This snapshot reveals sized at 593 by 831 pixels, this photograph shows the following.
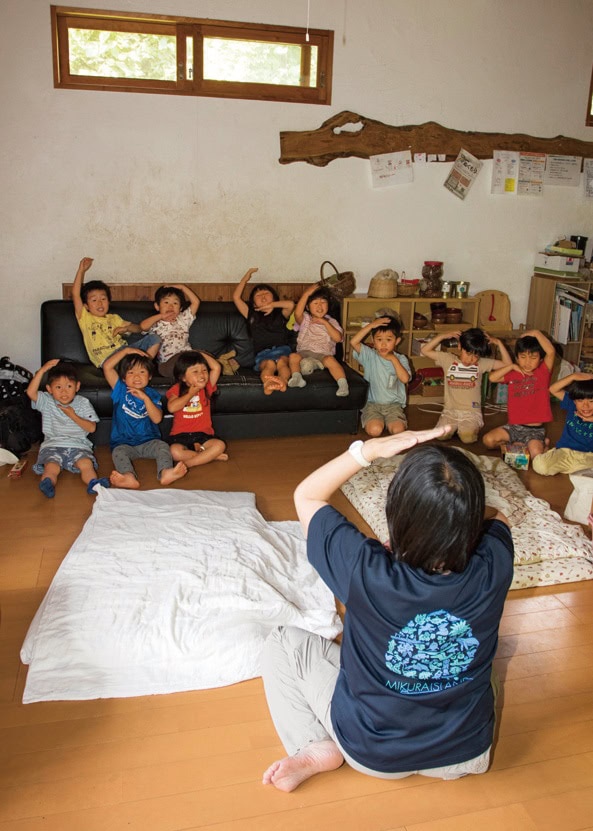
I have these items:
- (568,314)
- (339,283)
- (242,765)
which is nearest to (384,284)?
(339,283)

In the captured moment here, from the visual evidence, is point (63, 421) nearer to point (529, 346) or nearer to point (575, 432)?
point (529, 346)

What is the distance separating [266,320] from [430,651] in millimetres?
3824

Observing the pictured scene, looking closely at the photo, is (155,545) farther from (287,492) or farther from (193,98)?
(193,98)

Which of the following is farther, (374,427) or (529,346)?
(374,427)

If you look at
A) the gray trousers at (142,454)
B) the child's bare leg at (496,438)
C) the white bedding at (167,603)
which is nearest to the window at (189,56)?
the gray trousers at (142,454)

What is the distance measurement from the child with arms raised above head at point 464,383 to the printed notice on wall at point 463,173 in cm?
159

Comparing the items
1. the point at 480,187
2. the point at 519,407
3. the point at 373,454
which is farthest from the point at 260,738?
the point at 480,187

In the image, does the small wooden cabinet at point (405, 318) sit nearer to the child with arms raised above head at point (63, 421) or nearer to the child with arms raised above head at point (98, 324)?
the child with arms raised above head at point (98, 324)

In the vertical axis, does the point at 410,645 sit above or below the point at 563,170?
below

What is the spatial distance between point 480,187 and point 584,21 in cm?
154

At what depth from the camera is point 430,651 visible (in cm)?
166

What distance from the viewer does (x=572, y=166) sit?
606 centimetres

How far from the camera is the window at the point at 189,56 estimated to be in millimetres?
4910

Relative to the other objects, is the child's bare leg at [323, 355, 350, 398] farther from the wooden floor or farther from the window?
the wooden floor
